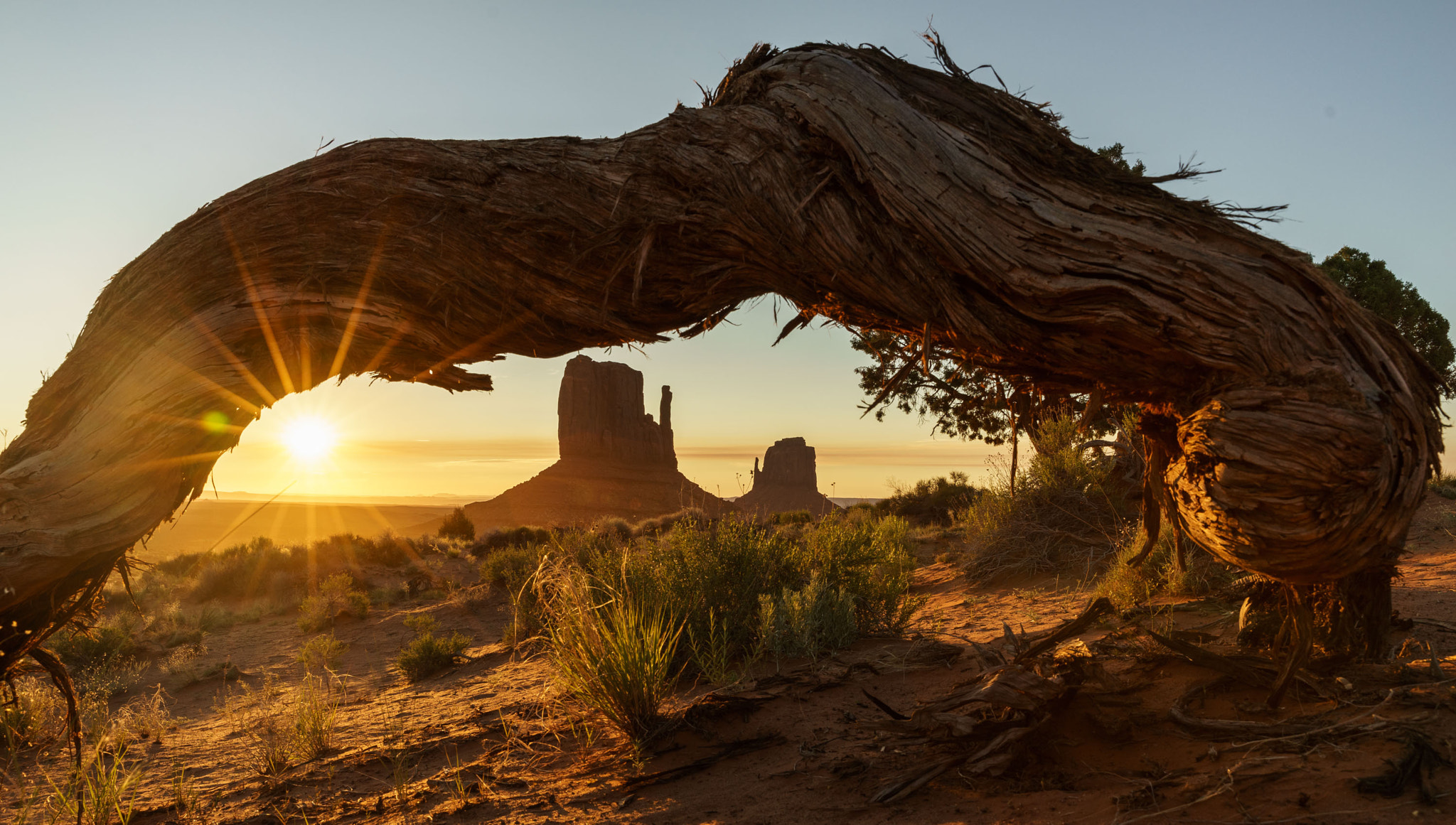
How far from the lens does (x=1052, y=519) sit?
11133mm

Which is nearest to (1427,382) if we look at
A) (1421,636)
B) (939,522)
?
(1421,636)

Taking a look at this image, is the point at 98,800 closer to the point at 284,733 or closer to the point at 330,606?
the point at 284,733

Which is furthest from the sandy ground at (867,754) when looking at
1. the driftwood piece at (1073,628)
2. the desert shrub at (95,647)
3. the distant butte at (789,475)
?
the distant butte at (789,475)

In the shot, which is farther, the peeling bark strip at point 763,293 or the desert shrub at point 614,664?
the desert shrub at point 614,664

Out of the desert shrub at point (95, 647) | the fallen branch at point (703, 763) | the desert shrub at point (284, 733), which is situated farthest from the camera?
the desert shrub at point (95, 647)

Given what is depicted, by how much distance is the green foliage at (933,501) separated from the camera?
67.3ft

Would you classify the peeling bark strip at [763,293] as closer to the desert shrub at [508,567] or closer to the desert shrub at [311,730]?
the desert shrub at [311,730]

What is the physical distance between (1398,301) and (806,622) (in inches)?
983

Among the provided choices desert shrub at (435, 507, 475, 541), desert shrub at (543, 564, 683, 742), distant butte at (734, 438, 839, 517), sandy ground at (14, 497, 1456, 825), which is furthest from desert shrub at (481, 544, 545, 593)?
distant butte at (734, 438, 839, 517)

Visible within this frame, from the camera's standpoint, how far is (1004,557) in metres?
10.6

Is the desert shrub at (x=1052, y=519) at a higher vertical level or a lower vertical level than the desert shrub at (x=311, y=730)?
higher

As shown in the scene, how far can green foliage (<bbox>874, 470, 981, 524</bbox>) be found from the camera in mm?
20516

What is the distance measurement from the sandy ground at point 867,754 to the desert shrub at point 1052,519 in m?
2.99

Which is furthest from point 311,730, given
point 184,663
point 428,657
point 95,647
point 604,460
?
point 604,460
